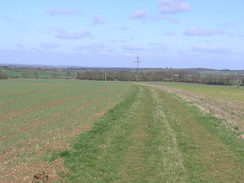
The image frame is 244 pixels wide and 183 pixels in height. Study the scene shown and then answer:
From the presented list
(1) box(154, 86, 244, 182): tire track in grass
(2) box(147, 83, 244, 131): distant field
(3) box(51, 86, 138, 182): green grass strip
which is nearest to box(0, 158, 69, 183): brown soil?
(3) box(51, 86, 138, 182): green grass strip

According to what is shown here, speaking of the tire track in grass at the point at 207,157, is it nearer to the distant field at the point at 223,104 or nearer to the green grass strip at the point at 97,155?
the green grass strip at the point at 97,155

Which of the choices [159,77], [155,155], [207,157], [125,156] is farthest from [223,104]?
[159,77]

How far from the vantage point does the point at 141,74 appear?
475 feet

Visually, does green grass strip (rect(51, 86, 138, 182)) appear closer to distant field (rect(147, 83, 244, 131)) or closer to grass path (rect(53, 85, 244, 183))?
grass path (rect(53, 85, 244, 183))

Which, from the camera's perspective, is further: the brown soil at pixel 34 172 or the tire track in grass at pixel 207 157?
the tire track in grass at pixel 207 157

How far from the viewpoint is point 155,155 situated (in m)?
9.30

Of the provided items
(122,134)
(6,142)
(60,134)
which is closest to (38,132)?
(60,134)

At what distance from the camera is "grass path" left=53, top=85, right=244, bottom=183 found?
295 inches

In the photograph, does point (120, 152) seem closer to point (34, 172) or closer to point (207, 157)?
point (207, 157)

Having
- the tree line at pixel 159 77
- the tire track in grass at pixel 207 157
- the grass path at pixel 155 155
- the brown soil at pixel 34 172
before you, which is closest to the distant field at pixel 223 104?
the tire track in grass at pixel 207 157

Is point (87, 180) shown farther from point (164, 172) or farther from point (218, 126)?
point (218, 126)

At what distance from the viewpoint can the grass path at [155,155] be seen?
24.6ft

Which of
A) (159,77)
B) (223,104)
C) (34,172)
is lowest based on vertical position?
(159,77)

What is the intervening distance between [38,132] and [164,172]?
6997mm
